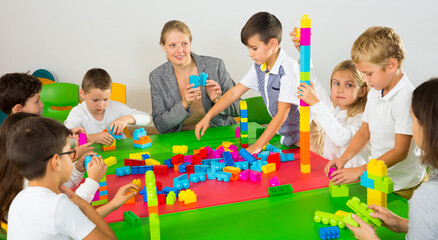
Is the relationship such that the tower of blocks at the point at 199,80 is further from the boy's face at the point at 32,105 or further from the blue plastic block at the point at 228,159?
Answer: the boy's face at the point at 32,105

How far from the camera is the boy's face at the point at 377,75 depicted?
5.52ft

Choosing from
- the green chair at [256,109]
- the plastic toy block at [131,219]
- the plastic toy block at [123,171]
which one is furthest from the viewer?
the green chair at [256,109]

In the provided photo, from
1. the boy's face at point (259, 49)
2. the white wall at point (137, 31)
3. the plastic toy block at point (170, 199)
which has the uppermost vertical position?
the white wall at point (137, 31)

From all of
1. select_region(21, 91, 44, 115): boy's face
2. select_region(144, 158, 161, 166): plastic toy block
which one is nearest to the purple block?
select_region(144, 158, 161, 166): plastic toy block

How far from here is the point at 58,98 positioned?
3.34 meters

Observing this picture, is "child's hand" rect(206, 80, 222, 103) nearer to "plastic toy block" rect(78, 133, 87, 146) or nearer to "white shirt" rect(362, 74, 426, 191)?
"plastic toy block" rect(78, 133, 87, 146)

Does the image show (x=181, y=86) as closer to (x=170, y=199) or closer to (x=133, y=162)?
(x=133, y=162)

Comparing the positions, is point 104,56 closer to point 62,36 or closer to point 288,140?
point 62,36

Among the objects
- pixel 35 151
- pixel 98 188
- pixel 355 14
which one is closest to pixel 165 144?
pixel 98 188

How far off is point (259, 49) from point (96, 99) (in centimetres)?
102

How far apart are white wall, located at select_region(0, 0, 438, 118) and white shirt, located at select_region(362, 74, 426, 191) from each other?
2605 millimetres

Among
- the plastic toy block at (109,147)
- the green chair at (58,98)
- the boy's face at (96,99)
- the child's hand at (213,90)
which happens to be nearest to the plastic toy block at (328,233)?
the plastic toy block at (109,147)

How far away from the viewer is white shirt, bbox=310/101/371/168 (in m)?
1.90

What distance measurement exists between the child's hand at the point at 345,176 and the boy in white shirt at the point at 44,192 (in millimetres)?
827
